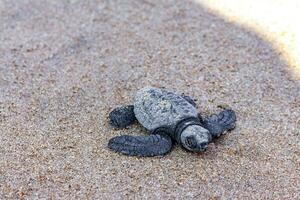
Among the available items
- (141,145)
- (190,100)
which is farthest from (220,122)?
(141,145)

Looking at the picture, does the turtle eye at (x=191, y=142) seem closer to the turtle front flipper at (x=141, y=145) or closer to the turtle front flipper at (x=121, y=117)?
the turtle front flipper at (x=141, y=145)

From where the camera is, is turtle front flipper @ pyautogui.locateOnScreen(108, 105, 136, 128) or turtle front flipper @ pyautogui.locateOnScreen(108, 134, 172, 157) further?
turtle front flipper @ pyautogui.locateOnScreen(108, 105, 136, 128)

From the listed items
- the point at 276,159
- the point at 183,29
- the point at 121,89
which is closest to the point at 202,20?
the point at 183,29

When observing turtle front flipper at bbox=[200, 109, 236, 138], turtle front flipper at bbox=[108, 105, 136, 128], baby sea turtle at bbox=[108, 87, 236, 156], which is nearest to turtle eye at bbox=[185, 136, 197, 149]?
baby sea turtle at bbox=[108, 87, 236, 156]

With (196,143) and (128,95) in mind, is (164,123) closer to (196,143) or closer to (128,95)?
(196,143)

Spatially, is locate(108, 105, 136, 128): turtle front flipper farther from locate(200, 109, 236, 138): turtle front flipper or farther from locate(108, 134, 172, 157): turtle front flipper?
locate(200, 109, 236, 138): turtle front flipper

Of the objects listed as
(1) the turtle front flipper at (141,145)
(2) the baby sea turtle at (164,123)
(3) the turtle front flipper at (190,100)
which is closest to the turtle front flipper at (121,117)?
(2) the baby sea turtle at (164,123)
